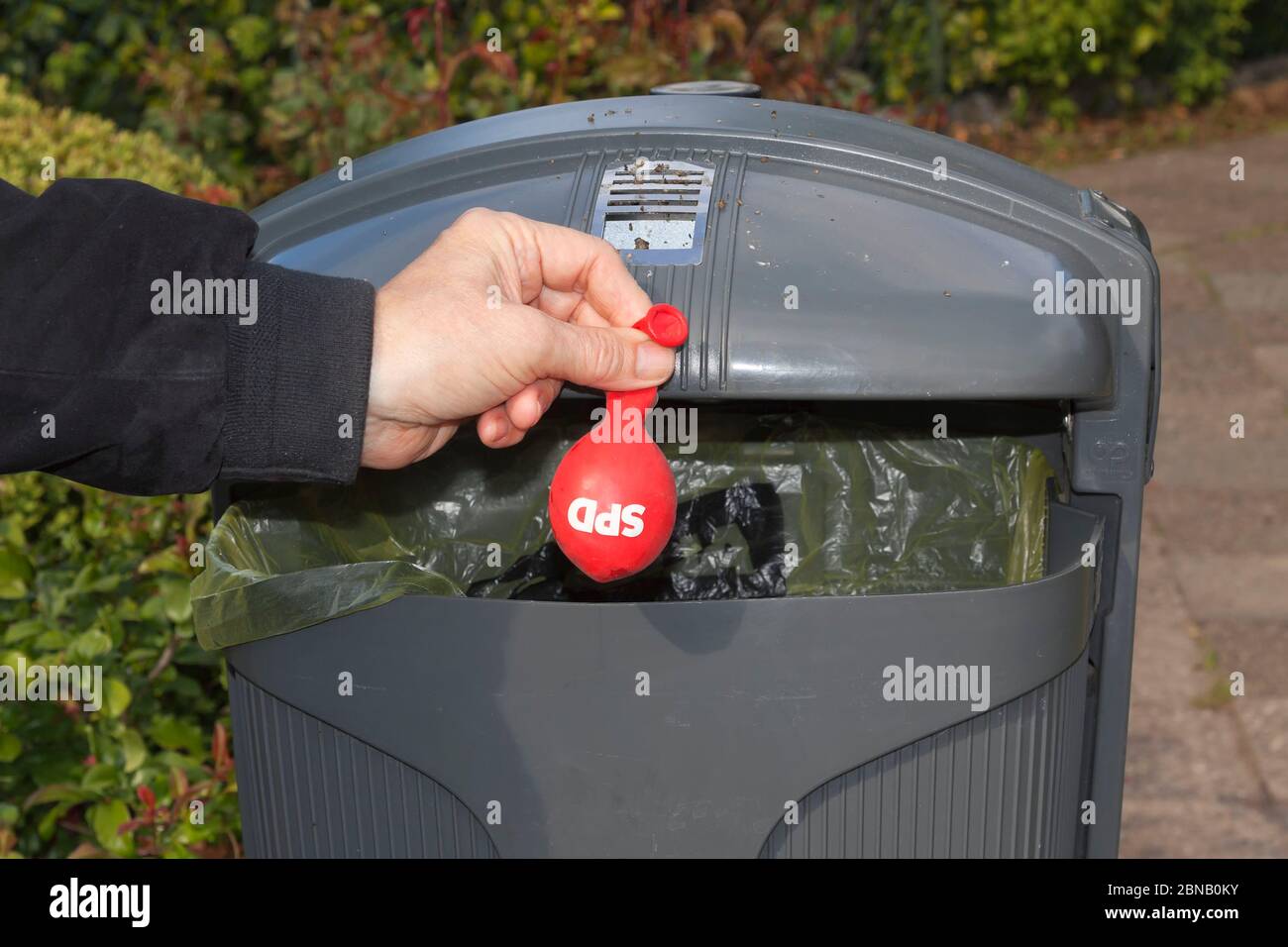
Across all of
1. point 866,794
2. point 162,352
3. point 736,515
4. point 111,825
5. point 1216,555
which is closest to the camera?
point 162,352

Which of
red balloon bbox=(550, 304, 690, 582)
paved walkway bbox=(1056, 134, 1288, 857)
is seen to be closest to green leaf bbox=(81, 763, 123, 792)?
red balloon bbox=(550, 304, 690, 582)

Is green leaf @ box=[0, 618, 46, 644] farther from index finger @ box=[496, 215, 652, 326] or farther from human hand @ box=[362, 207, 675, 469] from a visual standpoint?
index finger @ box=[496, 215, 652, 326]

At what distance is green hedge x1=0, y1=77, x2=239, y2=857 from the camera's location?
98.0 inches

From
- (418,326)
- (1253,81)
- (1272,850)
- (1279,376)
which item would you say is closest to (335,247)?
(418,326)

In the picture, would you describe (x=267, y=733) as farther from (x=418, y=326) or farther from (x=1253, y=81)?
(x=1253, y=81)

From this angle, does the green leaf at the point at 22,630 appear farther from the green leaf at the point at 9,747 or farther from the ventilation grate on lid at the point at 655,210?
the ventilation grate on lid at the point at 655,210

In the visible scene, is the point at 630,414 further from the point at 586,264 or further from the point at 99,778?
the point at 99,778

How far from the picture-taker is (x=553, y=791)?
1.65 metres

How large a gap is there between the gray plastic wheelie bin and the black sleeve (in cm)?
19

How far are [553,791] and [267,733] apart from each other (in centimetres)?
39

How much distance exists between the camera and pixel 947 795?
1.67m

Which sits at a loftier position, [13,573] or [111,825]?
[13,573]

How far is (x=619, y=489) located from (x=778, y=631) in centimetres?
23

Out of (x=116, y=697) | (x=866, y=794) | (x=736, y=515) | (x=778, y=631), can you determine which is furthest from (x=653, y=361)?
(x=116, y=697)
